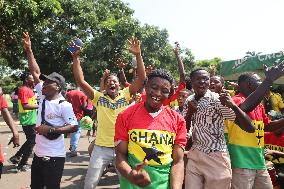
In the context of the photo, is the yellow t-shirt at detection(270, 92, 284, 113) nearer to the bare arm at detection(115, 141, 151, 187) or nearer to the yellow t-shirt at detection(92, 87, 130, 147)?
the yellow t-shirt at detection(92, 87, 130, 147)

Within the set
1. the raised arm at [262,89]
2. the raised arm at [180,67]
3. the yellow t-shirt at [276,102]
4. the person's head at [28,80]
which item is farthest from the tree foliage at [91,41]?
the raised arm at [262,89]

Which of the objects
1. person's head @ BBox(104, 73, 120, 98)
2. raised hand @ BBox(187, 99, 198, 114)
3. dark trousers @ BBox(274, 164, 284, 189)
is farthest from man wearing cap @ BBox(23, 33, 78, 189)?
dark trousers @ BBox(274, 164, 284, 189)

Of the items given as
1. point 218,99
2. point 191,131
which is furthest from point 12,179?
point 218,99

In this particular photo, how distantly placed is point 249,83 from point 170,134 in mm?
1881

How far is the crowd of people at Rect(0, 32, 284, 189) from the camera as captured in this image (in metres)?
2.91

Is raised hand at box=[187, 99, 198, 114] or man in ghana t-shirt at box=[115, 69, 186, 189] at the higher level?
raised hand at box=[187, 99, 198, 114]

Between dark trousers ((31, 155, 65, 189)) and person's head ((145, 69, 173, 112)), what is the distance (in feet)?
6.52

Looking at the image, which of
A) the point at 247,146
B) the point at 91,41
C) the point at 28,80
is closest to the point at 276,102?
the point at 247,146

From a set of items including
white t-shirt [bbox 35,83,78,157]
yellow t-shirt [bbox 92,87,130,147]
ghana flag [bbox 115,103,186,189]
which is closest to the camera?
ghana flag [bbox 115,103,186,189]

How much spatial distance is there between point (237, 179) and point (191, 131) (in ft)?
2.60

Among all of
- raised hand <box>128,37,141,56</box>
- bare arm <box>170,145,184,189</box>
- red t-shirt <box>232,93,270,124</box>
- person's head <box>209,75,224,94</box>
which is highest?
raised hand <box>128,37,141,56</box>

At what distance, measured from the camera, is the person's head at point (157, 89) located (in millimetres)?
2965

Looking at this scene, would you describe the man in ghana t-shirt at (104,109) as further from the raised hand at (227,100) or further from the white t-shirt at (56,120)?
the raised hand at (227,100)

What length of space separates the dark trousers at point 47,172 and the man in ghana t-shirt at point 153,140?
1703 millimetres
